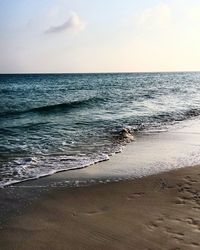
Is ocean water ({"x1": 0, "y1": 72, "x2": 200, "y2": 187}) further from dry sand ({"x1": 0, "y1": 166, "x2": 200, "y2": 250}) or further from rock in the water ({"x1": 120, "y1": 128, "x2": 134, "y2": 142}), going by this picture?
Result: dry sand ({"x1": 0, "y1": 166, "x2": 200, "y2": 250})

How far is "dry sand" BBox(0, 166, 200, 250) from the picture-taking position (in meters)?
4.84

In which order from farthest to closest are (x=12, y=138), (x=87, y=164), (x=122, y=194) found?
(x=12, y=138) → (x=87, y=164) → (x=122, y=194)

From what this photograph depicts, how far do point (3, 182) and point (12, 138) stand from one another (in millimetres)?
5544

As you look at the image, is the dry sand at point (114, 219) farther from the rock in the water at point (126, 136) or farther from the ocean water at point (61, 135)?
the rock in the water at point (126, 136)

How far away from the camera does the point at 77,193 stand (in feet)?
22.6

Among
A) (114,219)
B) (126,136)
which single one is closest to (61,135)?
(126,136)

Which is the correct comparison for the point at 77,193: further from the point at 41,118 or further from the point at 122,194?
the point at 41,118

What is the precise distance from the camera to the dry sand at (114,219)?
190 inches

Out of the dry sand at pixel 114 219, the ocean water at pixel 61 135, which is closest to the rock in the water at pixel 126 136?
the ocean water at pixel 61 135

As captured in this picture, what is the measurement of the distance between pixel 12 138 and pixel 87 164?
4.86m

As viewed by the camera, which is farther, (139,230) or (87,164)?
Answer: (87,164)

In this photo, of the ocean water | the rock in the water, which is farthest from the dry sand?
the rock in the water

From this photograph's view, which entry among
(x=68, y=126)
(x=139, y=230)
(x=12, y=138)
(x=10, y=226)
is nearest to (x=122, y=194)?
(x=139, y=230)

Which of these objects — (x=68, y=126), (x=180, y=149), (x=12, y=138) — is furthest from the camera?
(x=68, y=126)
